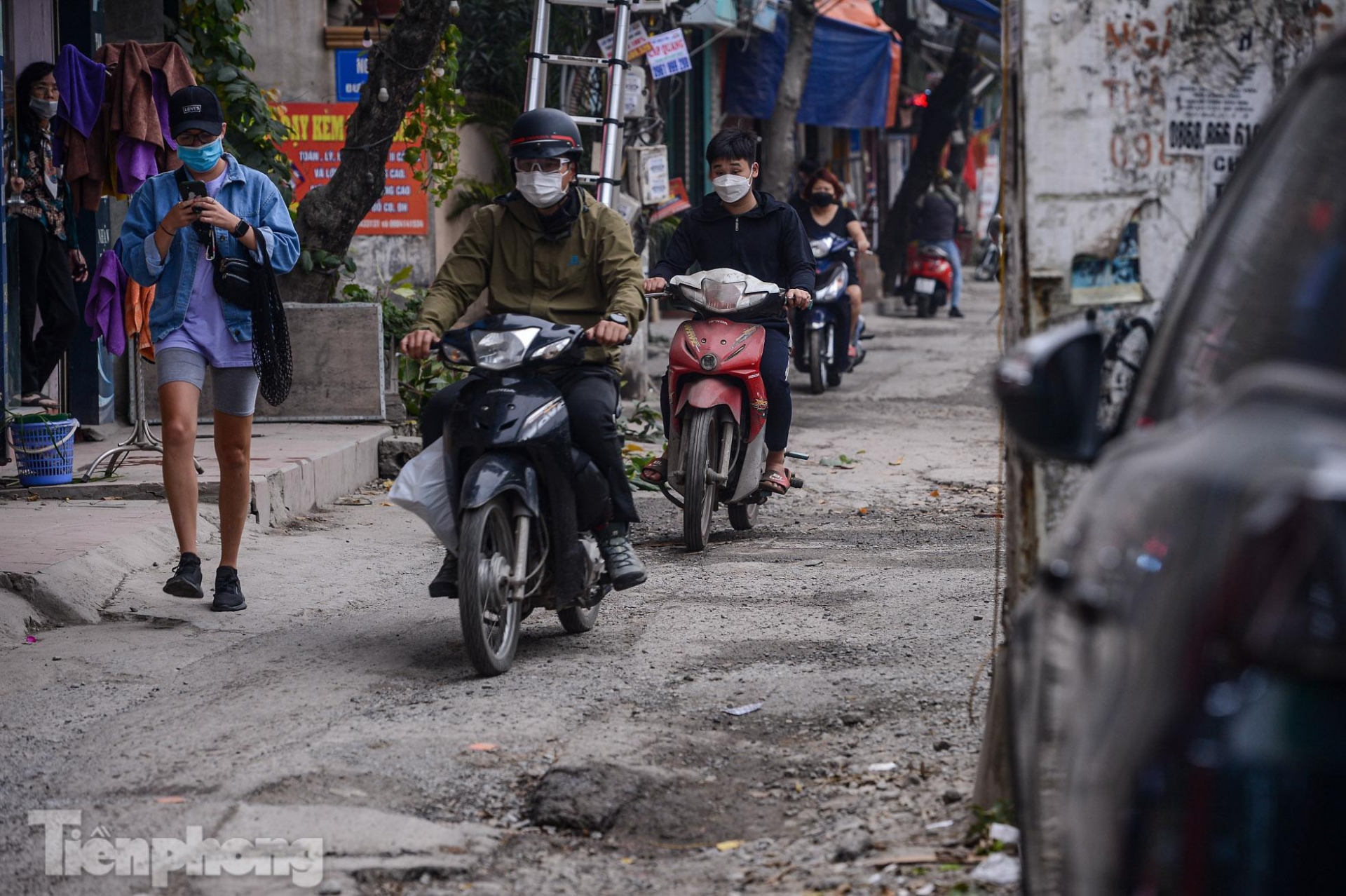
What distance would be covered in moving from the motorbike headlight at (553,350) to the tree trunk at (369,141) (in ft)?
16.9

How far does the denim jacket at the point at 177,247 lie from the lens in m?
5.93

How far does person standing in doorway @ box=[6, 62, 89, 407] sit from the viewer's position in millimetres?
8844

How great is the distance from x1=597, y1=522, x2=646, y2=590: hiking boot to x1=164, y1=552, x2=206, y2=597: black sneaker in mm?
1634

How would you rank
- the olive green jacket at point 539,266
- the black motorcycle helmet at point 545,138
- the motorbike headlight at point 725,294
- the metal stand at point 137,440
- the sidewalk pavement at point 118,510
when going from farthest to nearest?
the metal stand at point 137,440, the motorbike headlight at point 725,294, the sidewalk pavement at point 118,510, the olive green jacket at point 539,266, the black motorcycle helmet at point 545,138

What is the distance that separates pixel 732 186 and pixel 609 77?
4.39 metres

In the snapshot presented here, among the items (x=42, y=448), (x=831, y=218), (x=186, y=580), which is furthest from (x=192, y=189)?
(x=831, y=218)

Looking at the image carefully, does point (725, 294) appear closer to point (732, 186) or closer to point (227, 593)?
point (732, 186)

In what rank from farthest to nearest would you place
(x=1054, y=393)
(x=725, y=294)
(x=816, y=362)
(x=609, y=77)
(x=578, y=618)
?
(x=816, y=362) < (x=609, y=77) < (x=725, y=294) < (x=578, y=618) < (x=1054, y=393)

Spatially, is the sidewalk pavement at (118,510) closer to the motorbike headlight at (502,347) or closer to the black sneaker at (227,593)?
the black sneaker at (227,593)

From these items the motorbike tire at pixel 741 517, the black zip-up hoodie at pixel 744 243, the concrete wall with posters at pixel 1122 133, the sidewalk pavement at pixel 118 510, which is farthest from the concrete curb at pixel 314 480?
the concrete wall with posters at pixel 1122 133

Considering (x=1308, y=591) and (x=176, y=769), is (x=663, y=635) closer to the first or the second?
(x=176, y=769)

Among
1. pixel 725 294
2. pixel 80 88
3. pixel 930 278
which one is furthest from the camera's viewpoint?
pixel 930 278

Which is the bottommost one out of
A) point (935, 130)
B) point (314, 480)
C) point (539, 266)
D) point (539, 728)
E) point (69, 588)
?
point (539, 728)

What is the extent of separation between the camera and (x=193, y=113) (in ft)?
19.4
